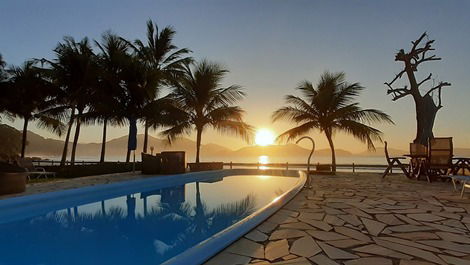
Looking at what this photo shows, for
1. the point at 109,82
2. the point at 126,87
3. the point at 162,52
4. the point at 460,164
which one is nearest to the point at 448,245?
the point at 460,164

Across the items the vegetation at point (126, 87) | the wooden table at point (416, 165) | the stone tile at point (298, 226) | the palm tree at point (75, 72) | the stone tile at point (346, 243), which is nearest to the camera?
the stone tile at point (346, 243)

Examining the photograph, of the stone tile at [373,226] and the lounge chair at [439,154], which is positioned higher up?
the lounge chair at [439,154]

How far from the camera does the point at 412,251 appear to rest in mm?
2639

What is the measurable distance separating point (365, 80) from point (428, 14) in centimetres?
333

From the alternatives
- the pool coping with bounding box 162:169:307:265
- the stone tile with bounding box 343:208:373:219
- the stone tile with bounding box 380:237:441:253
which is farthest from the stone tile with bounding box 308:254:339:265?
the stone tile with bounding box 343:208:373:219

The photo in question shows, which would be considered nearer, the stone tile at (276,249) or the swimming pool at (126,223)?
the stone tile at (276,249)

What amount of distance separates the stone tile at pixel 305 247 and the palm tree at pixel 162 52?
11.7m

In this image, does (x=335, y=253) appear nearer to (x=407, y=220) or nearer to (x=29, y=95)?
(x=407, y=220)

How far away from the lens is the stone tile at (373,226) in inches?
130

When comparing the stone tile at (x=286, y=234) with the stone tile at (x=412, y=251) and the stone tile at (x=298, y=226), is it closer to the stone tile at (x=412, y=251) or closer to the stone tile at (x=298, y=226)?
the stone tile at (x=298, y=226)

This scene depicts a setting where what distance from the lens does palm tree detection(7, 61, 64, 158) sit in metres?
14.1

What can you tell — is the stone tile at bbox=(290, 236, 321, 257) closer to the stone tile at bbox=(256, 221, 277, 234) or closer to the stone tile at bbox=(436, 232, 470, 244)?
the stone tile at bbox=(256, 221, 277, 234)

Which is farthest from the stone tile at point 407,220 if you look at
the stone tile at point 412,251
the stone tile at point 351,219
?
the stone tile at point 412,251

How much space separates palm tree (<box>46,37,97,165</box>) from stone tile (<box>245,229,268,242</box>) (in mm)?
12118
